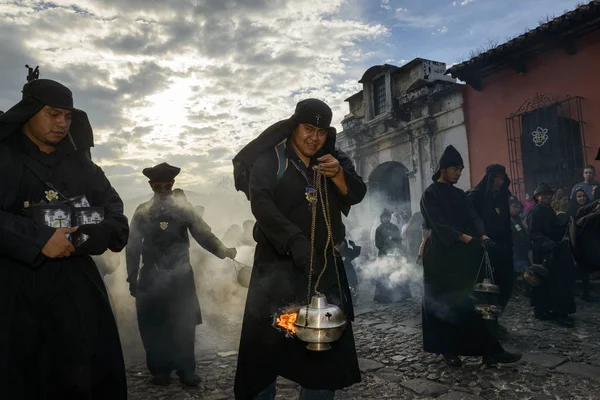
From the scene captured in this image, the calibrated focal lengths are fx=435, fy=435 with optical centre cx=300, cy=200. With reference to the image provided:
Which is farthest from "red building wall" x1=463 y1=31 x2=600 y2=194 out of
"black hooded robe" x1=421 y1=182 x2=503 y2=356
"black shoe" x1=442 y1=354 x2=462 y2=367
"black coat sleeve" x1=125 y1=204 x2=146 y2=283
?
"black coat sleeve" x1=125 y1=204 x2=146 y2=283

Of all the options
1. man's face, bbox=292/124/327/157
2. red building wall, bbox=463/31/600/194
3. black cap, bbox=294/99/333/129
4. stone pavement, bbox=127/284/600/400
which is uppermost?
red building wall, bbox=463/31/600/194

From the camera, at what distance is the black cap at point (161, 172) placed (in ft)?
A: 18.7

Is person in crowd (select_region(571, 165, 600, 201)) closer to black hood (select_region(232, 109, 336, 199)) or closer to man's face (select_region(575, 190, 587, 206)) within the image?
man's face (select_region(575, 190, 587, 206))

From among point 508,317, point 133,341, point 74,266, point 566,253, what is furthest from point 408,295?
point 74,266

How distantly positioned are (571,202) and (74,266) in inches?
408

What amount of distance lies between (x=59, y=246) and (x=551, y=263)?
7.98 meters

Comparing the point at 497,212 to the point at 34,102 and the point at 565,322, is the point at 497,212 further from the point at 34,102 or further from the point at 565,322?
the point at 34,102

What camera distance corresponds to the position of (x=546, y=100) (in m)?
12.2

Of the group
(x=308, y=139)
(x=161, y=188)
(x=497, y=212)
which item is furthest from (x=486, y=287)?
(x=161, y=188)

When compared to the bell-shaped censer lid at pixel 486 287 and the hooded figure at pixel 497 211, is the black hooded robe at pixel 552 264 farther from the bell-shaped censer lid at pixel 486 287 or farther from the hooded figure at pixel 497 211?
the bell-shaped censer lid at pixel 486 287

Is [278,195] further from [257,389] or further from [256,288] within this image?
[257,389]

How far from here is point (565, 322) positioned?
7.14 m

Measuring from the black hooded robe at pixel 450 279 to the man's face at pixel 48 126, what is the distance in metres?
4.36

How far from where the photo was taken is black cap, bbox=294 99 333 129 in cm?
305
